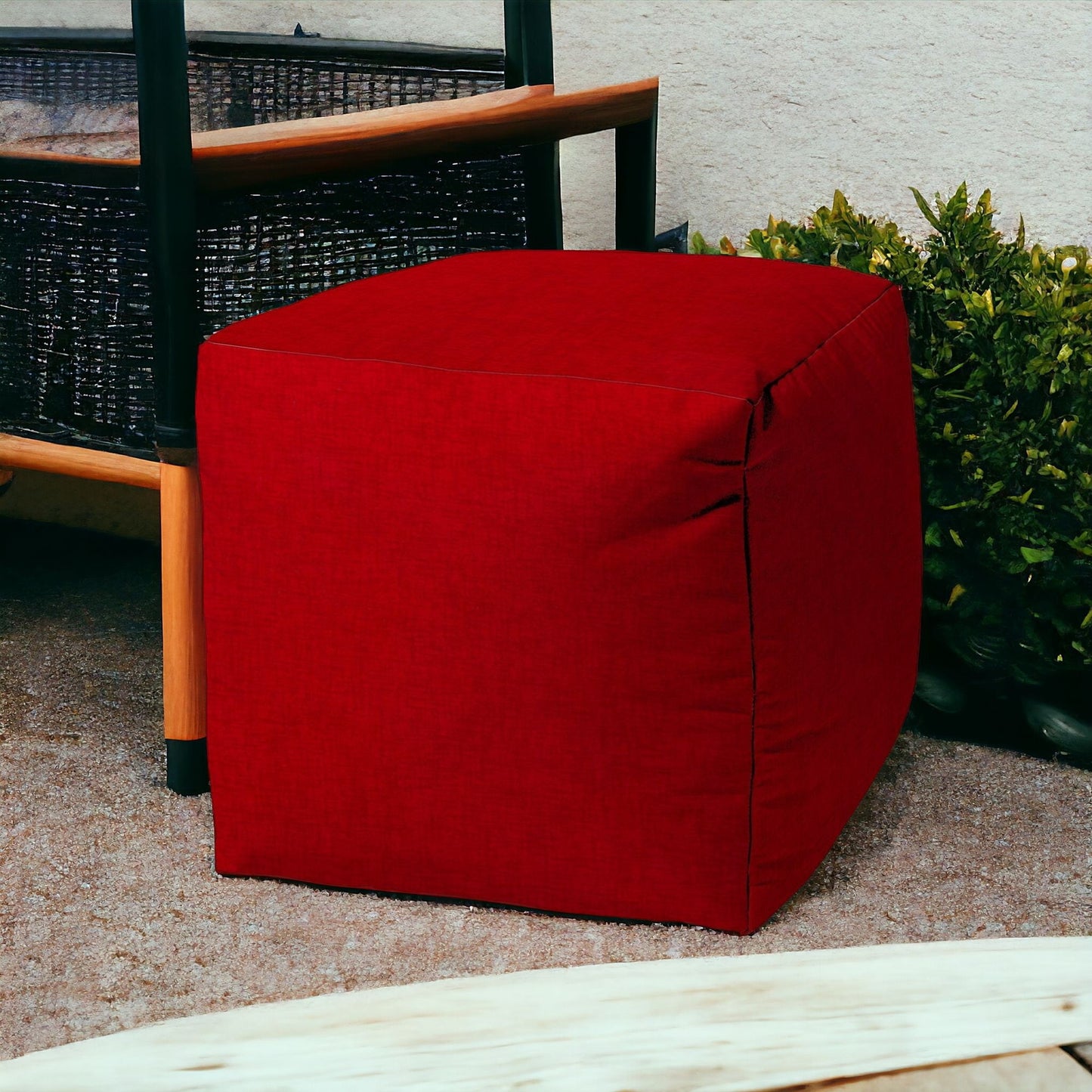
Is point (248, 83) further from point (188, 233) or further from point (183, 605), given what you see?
point (183, 605)

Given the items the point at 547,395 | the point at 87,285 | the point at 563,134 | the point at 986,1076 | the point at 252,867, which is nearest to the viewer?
the point at 986,1076

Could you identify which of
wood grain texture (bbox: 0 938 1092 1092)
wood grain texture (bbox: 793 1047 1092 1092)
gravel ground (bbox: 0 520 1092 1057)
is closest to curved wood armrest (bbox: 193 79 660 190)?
gravel ground (bbox: 0 520 1092 1057)

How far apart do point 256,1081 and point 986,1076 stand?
0.30 meters

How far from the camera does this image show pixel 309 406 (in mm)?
1359

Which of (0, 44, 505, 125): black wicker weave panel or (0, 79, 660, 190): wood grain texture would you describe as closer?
(0, 79, 660, 190): wood grain texture

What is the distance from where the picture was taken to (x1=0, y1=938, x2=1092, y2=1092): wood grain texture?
53 centimetres

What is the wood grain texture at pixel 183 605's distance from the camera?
1.66m

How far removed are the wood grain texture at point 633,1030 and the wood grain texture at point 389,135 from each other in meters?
1.26

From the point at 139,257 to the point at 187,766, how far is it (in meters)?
0.67

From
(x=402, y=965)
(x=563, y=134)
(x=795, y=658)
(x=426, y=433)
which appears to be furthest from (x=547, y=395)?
(x=563, y=134)

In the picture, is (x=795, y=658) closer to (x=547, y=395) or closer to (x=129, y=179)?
(x=547, y=395)

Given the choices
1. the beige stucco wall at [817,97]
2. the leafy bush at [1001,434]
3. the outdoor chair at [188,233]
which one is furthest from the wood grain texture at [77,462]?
the leafy bush at [1001,434]

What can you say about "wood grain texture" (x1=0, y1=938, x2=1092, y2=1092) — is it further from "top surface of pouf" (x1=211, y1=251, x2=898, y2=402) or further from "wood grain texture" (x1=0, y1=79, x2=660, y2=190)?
"wood grain texture" (x1=0, y1=79, x2=660, y2=190)

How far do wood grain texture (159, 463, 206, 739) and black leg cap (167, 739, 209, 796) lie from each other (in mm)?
14
